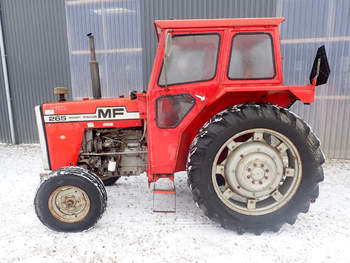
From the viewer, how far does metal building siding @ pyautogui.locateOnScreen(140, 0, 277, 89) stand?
15.4 ft

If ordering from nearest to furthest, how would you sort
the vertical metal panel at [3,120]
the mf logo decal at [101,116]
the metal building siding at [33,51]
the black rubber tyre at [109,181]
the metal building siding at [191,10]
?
the mf logo decal at [101,116] → the black rubber tyre at [109,181] → the metal building siding at [191,10] → the metal building siding at [33,51] → the vertical metal panel at [3,120]

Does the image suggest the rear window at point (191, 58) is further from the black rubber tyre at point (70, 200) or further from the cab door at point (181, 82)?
the black rubber tyre at point (70, 200)

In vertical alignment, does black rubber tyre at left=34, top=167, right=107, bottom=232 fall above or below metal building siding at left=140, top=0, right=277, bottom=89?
below

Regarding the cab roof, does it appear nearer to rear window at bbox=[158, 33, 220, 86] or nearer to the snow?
rear window at bbox=[158, 33, 220, 86]

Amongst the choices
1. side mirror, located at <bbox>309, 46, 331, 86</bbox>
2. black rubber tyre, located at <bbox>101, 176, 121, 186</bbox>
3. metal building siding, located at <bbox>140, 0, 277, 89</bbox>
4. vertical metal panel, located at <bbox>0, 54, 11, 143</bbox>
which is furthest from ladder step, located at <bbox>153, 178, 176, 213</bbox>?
vertical metal panel, located at <bbox>0, 54, 11, 143</bbox>

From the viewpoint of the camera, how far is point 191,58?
7.66ft

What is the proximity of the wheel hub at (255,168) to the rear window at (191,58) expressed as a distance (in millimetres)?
841

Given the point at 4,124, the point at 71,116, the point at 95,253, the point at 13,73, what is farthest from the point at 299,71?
the point at 4,124

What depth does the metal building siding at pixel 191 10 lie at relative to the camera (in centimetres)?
470

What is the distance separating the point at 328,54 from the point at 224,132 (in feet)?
12.7

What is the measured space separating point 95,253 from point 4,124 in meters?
5.66

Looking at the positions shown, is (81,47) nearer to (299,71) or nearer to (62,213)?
(62,213)

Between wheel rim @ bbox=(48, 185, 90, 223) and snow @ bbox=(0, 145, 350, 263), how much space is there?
0.61ft

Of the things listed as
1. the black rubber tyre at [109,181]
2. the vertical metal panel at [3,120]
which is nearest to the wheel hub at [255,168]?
the black rubber tyre at [109,181]
